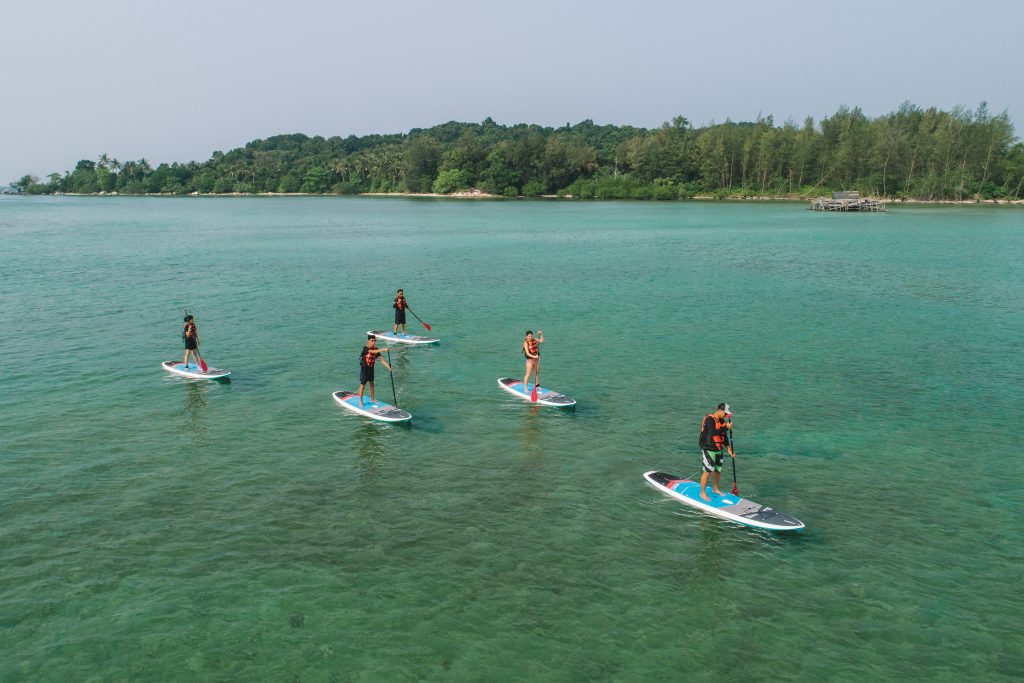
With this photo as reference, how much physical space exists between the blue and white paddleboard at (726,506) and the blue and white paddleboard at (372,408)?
31.4 ft

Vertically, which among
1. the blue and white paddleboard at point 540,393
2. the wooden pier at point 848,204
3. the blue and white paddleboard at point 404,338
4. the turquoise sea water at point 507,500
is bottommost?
the turquoise sea water at point 507,500

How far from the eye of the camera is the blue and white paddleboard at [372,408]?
2586 centimetres

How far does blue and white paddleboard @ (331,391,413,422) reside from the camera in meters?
25.9

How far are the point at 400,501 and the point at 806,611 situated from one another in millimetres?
10787

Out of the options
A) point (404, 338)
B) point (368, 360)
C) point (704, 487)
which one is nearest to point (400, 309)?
point (404, 338)

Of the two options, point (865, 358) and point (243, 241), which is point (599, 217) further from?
point (865, 358)

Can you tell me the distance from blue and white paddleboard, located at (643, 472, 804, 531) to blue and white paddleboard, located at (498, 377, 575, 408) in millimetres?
6633

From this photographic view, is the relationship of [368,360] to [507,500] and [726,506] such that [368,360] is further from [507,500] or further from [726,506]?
[726,506]

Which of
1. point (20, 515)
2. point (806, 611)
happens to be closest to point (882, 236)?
point (806, 611)

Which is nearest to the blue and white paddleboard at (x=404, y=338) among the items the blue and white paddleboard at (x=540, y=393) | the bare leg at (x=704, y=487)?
the blue and white paddleboard at (x=540, y=393)

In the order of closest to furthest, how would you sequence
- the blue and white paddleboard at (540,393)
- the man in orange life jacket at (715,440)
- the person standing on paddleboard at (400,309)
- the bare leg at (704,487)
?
the man in orange life jacket at (715,440) < the bare leg at (704,487) < the blue and white paddleboard at (540,393) < the person standing on paddleboard at (400,309)

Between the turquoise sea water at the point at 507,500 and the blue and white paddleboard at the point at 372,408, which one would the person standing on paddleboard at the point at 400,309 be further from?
the blue and white paddleboard at the point at 372,408

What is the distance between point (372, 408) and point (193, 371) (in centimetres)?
1033

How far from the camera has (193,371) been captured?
1237 inches
